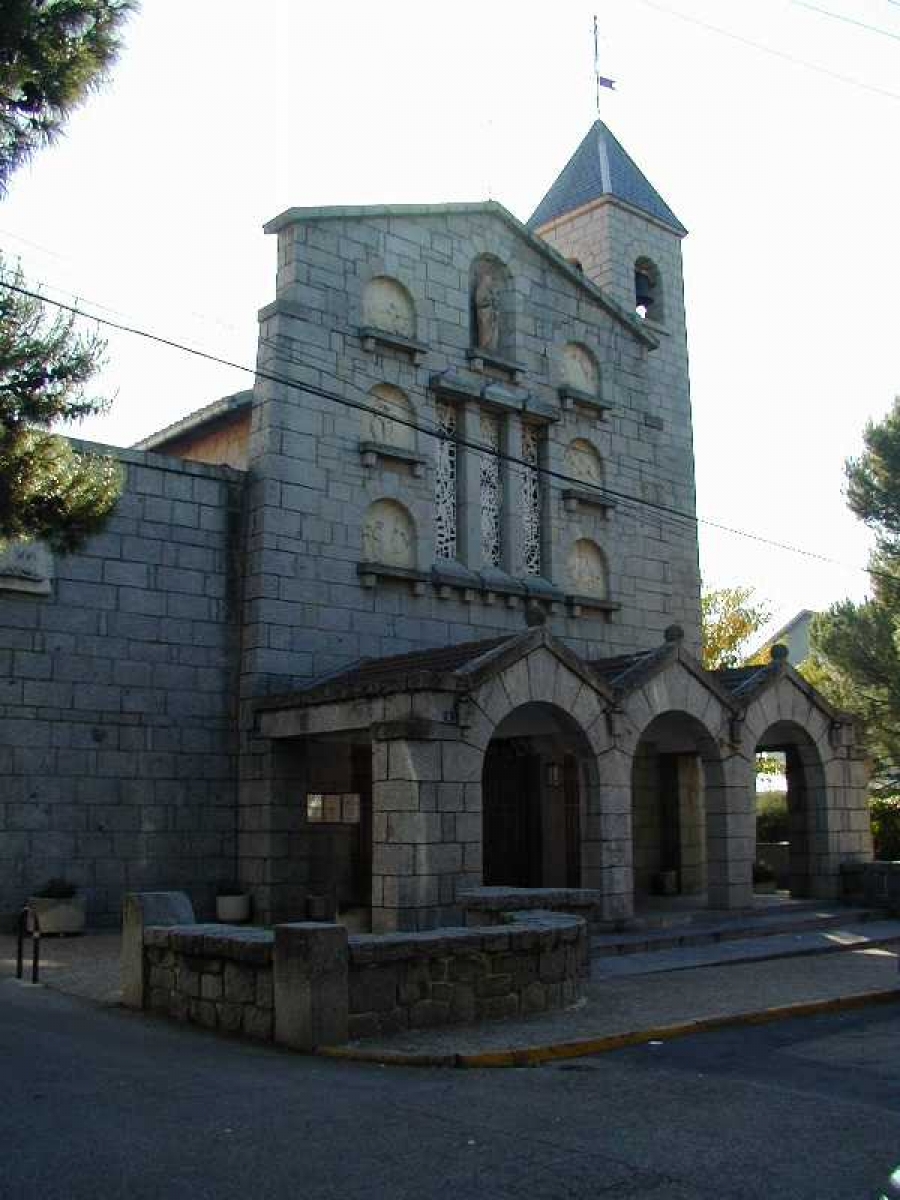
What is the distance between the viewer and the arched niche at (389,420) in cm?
1817

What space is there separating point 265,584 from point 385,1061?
9.01 metres

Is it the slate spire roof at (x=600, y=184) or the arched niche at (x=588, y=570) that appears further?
the slate spire roof at (x=600, y=184)

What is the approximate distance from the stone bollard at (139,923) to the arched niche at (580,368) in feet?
42.6

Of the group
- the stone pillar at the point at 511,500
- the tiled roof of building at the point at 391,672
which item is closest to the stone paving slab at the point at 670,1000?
the tiled roof of building at the point at 391,672

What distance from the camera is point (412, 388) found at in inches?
738

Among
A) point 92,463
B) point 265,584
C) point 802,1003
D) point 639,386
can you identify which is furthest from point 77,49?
point 639,386

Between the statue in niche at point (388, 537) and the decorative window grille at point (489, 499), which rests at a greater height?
the decorative window grille at point (489, 499)

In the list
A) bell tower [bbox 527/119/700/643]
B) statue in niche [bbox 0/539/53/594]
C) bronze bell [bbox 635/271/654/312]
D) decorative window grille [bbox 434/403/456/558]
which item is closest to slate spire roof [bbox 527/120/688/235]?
bell tower [bbox 527/119/700/643]

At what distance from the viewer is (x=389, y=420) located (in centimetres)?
1827

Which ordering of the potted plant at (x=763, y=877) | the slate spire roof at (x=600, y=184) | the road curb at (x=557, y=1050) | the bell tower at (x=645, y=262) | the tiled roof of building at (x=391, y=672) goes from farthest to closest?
the potted plant at (x=763, y=877), the slate spire roof at (x=600, y=184), the bell tower at (x=645, y=262), the tiled roof of building at (x=391, y=672), the road curb at (x=557, y=1050)

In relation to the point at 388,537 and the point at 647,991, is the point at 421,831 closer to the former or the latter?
the point at 647,991

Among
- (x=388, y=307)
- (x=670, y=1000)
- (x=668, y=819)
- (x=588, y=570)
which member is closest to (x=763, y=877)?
(x=668, y=819)

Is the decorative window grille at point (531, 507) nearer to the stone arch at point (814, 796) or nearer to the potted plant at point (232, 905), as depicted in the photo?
the stone arch at point (814, 796)

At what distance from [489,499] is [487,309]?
10.8 ft
